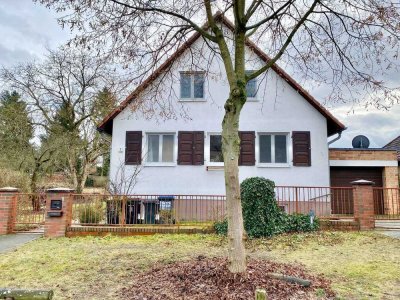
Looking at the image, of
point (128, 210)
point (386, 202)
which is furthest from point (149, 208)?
point (386, 202)

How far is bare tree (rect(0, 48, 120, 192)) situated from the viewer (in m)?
25.9

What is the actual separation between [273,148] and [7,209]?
10344 millimetres

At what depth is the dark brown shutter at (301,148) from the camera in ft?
48.9

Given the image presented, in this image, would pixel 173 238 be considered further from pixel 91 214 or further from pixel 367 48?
pixel 367 48

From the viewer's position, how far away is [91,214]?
11359 mm

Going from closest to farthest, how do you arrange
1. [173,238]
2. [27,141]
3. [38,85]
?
[173,238] → [27,141] → [38,85]

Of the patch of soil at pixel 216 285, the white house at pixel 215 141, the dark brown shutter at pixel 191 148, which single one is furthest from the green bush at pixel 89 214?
the patch of soil at pixel 216 285

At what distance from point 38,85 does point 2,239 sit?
734 inches

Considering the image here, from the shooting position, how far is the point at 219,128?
15.3 metres

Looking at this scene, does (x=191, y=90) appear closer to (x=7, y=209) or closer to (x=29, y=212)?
(x=29, y=212)

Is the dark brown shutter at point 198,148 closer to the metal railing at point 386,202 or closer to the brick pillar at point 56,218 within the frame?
the brick pillar at point 56,218

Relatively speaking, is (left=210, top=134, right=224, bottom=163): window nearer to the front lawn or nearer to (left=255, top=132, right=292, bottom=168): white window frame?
(left=255, top=132, right=292, bottom=168): white window frame

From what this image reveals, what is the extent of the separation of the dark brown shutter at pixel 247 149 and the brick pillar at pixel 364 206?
4.76 m

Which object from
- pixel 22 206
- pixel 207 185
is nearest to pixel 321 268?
pixel 207 185
